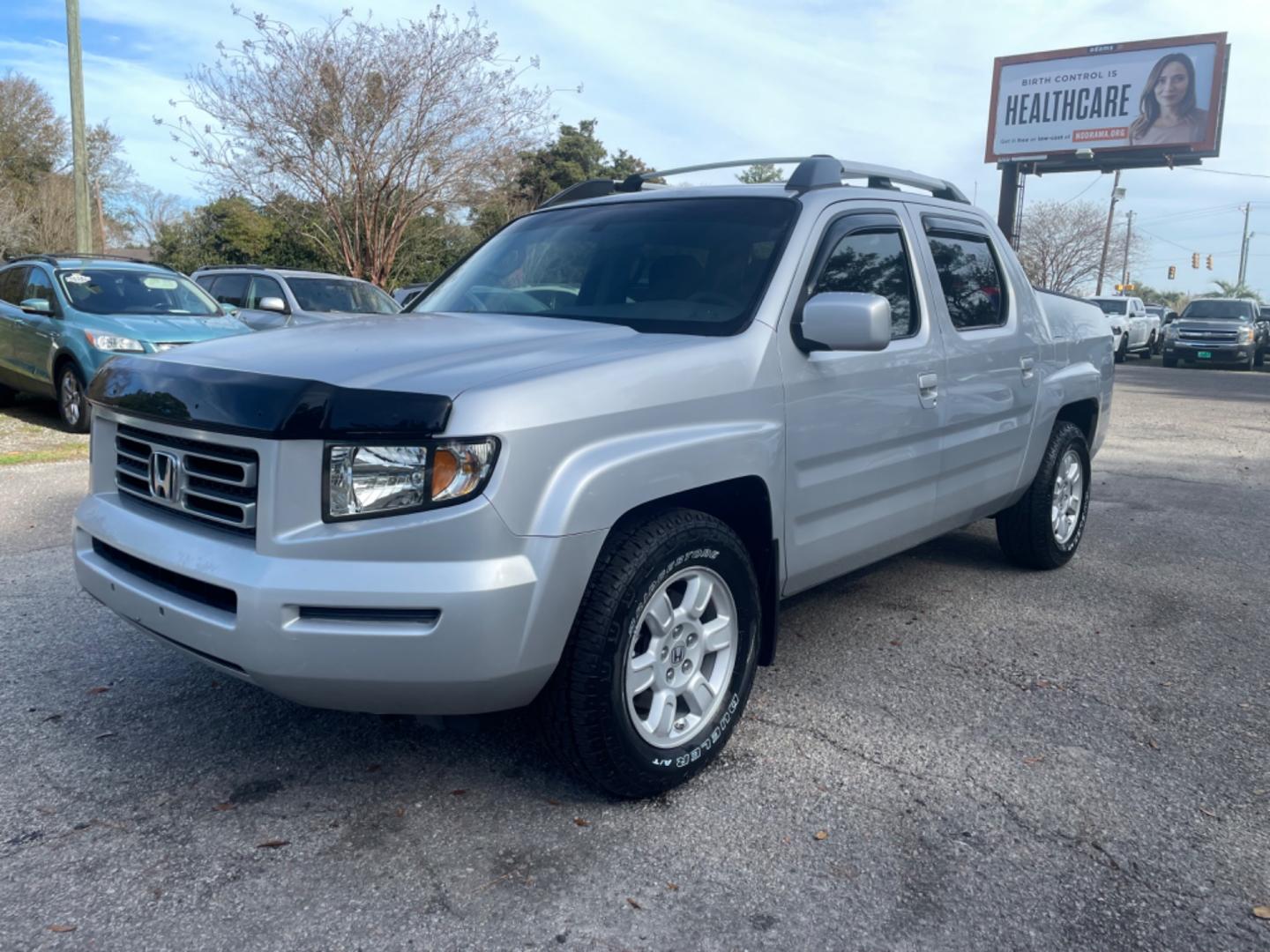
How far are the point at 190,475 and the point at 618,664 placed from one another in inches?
50.6

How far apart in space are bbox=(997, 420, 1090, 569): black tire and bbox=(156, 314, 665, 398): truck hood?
288cm

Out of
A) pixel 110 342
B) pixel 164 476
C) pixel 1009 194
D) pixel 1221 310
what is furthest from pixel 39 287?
pixel 1009 194

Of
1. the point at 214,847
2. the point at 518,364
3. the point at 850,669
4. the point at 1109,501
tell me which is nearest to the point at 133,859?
the point at 214,847

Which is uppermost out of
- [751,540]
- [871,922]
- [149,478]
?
[149,478]

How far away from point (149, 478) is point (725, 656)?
181 cm

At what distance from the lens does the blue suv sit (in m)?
9.52

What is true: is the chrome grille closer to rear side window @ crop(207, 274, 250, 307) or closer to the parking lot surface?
the parking lot surface

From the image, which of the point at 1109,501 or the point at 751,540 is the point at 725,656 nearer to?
the point at 751,540

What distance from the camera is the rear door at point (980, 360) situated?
4406mm

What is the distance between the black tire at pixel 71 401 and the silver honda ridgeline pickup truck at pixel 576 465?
6.72 m

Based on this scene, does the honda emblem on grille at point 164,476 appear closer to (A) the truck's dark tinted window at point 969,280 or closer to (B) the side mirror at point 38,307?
(A) the truck's dark tinted window at point 969,280

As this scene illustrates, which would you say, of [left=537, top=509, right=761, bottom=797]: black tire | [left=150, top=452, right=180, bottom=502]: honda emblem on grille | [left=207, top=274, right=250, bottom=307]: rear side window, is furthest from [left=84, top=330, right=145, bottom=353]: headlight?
[left=537, top=509, right=761, bottom=797]: black tire

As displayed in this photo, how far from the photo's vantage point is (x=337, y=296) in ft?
41.7

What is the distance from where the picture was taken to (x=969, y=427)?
14.8 ft
